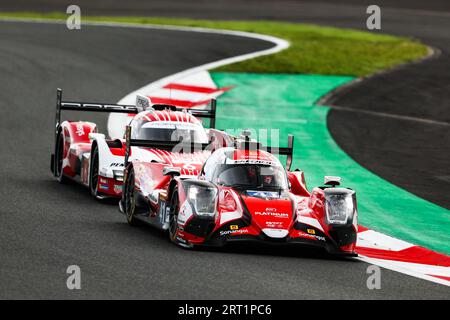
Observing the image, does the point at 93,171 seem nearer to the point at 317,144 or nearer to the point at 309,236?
the point at 309,236

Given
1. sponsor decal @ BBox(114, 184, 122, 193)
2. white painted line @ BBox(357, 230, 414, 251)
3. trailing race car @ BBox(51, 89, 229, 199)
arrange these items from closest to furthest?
white painted line @ BBox(357, 230, 414, 251), sponsor decal @ BBox(114, 184, 122, 193), trailing race car @ BBox(51, 89, 229, 199)

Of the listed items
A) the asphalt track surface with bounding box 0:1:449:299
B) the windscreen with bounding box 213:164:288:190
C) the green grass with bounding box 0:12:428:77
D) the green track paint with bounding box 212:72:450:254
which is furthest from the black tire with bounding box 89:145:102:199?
the green grass with bounding box 0:12:428:77

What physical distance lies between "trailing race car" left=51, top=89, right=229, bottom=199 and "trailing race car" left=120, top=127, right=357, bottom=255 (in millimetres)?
2062

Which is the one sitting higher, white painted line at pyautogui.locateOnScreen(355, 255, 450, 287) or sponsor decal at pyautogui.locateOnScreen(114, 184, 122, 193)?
sponsor decal at pyautogui.locateOnScreen(114, 184, 122, 193)

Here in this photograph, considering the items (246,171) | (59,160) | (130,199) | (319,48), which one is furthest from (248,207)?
(319,48)

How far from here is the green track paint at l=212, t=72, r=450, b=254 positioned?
16.3 meters

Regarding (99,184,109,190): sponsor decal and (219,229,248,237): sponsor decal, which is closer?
(219,229,248,237): sponsor decal

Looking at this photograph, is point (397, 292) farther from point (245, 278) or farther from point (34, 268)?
point (34, 268)

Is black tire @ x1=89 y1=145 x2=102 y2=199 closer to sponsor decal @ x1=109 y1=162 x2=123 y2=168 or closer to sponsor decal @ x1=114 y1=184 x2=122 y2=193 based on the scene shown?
sponsor decal @ x1=109 y1=162 x2=123 y2=168

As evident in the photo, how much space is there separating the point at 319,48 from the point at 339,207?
20.1 meters

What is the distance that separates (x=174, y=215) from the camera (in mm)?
13969

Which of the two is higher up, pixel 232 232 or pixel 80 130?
pixel 80 130

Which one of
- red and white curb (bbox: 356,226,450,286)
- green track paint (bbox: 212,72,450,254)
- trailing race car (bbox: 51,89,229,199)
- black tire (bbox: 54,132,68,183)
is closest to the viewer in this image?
red and white curb (bbox: 356,226,450,286)
